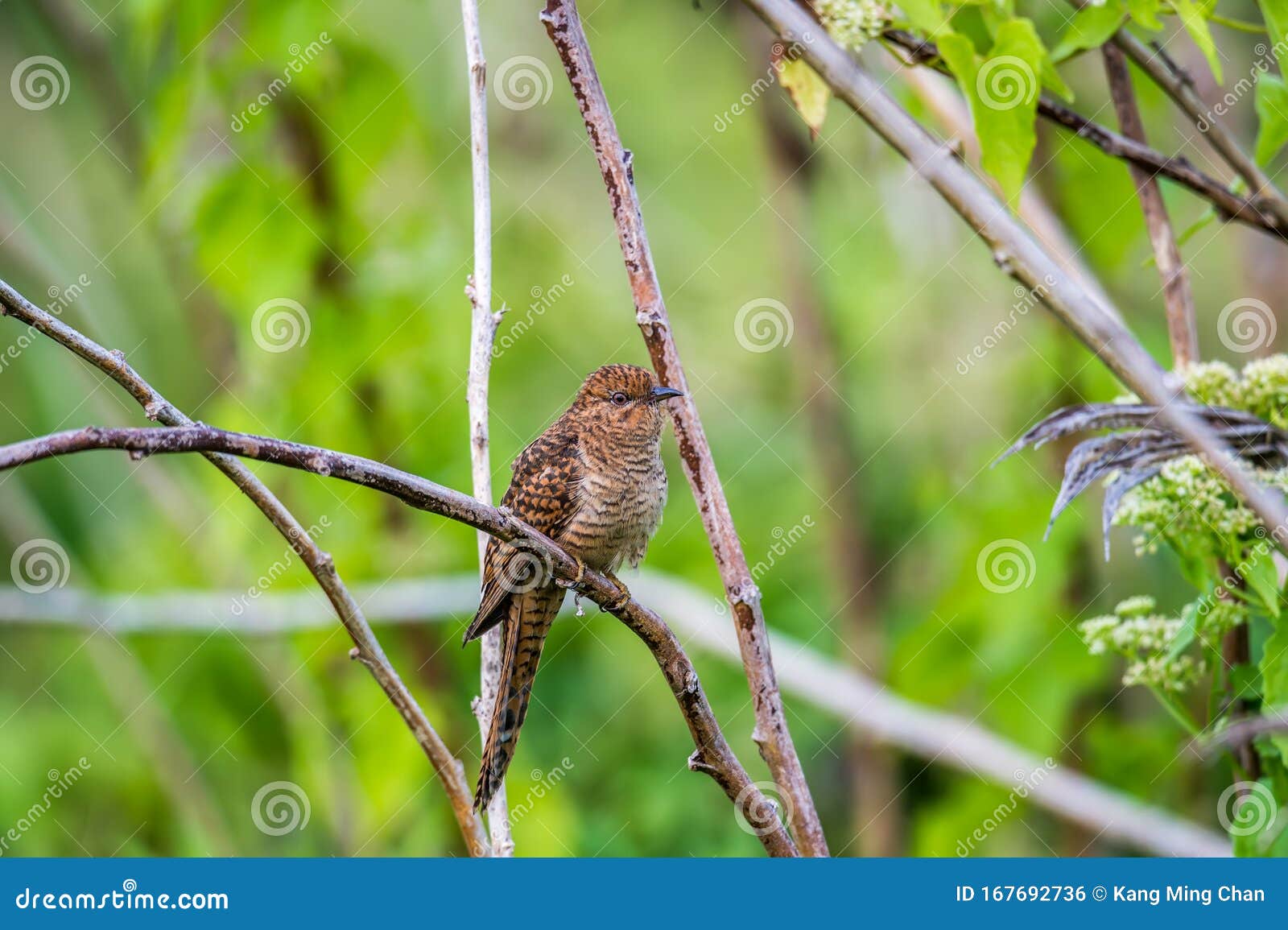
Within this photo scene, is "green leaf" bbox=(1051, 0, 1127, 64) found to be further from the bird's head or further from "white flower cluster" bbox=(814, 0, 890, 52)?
the bird's head

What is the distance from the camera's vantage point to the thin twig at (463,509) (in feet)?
3.90

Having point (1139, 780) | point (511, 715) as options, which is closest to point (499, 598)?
point (511, 715)

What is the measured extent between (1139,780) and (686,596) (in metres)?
1.98

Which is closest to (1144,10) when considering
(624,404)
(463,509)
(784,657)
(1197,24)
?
(1197,24)

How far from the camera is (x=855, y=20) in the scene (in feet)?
7.55

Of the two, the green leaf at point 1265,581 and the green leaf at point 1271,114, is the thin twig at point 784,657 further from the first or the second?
the green leaf at point 1271,114

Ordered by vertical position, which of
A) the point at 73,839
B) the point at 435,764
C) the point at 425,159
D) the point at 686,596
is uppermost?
the point at 425,159

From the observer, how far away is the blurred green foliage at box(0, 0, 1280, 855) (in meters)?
4.44

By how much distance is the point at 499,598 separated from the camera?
2.57 meters

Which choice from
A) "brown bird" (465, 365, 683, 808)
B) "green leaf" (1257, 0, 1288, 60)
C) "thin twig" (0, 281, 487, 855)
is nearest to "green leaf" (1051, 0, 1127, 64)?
"green leaf" (1257, 0, 1288, 60)

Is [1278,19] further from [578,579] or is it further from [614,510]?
[614,510]

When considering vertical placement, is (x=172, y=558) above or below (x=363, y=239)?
below

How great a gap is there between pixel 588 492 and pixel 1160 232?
1618 millimetres

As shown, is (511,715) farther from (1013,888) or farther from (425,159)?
(425,159)
